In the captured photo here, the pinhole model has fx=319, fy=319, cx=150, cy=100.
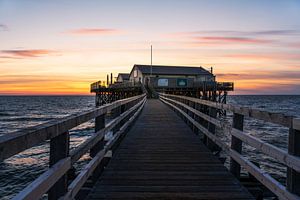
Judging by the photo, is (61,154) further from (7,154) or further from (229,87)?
(229,87)

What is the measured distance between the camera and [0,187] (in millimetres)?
12430

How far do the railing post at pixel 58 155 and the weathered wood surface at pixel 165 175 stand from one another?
1.33 metres

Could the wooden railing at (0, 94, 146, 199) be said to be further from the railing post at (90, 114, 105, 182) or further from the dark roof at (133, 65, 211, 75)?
the dark roof at (133, 65, 211, 75)

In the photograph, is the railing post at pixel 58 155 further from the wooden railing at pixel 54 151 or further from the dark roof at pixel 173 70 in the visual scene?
the dark roof at pixel 173 70

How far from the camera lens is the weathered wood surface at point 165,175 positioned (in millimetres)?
4391

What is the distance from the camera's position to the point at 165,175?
17.3 feet

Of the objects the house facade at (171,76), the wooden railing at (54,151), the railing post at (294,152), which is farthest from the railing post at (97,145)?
the house facade at (171,76)

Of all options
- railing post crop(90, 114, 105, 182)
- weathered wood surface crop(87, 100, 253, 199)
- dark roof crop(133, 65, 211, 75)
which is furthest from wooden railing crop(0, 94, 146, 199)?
dark roof crop(133, 65, 211, 75)

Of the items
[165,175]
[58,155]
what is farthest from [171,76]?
[58,155]

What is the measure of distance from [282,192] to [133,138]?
236 inches

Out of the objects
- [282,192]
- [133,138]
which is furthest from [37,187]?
[133,138]

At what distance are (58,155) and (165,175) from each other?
2.66 m

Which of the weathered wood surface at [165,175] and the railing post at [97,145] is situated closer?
the weathered wood surface at [165,175]

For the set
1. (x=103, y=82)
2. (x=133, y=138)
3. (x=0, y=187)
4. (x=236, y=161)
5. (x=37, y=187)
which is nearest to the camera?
(x=37, y=187)
